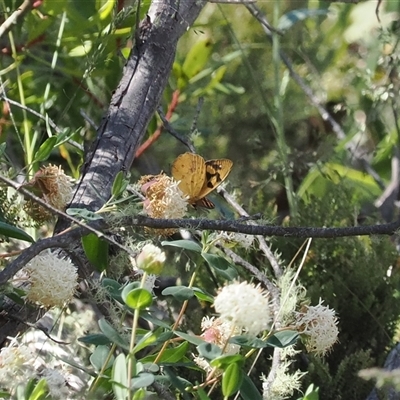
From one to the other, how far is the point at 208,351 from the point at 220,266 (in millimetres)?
106

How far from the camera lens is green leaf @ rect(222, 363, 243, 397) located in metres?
0.47

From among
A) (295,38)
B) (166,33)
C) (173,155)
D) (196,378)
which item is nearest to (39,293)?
(196,378)

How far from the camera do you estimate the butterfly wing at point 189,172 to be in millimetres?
678

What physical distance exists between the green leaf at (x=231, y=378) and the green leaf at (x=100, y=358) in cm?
10

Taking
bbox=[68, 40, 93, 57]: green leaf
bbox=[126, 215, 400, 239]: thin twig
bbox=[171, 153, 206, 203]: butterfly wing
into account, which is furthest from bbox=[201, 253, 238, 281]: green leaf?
bbox=[68, 40, 93, 57]: green leaf

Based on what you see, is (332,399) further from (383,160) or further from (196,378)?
(383,160)

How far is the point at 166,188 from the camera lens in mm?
638

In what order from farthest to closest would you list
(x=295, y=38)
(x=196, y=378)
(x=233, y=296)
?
1. (x=295, y=38)
2. (x=196, y=378)
3. (x=233, y=296)

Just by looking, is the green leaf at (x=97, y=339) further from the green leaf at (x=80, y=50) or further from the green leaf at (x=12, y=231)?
the green leaf at (x=80, y=50)

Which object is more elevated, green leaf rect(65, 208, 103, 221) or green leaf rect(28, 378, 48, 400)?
green leaf rect(65, 208, 103, 221)

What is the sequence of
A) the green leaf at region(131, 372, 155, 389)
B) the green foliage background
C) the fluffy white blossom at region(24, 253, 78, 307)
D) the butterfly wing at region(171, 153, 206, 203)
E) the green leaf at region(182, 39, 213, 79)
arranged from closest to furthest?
the green leaf at region(131, 372, 155, 389), the fluffy white blossom at region(24, 253, 78, 307), the butterfly wing at region(171, 153, 206, 203), the green foliage background, the green leaf at region(182, 39, 213, 79)

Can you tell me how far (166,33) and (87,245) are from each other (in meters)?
0.32

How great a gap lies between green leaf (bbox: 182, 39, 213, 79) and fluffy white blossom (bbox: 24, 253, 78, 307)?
734 millimetres

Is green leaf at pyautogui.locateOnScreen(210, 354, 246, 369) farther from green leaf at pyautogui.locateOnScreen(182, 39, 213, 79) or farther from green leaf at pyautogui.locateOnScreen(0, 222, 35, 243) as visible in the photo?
green leaf at pyautogui.locateOnScreen(182, 39, 213, 79)
